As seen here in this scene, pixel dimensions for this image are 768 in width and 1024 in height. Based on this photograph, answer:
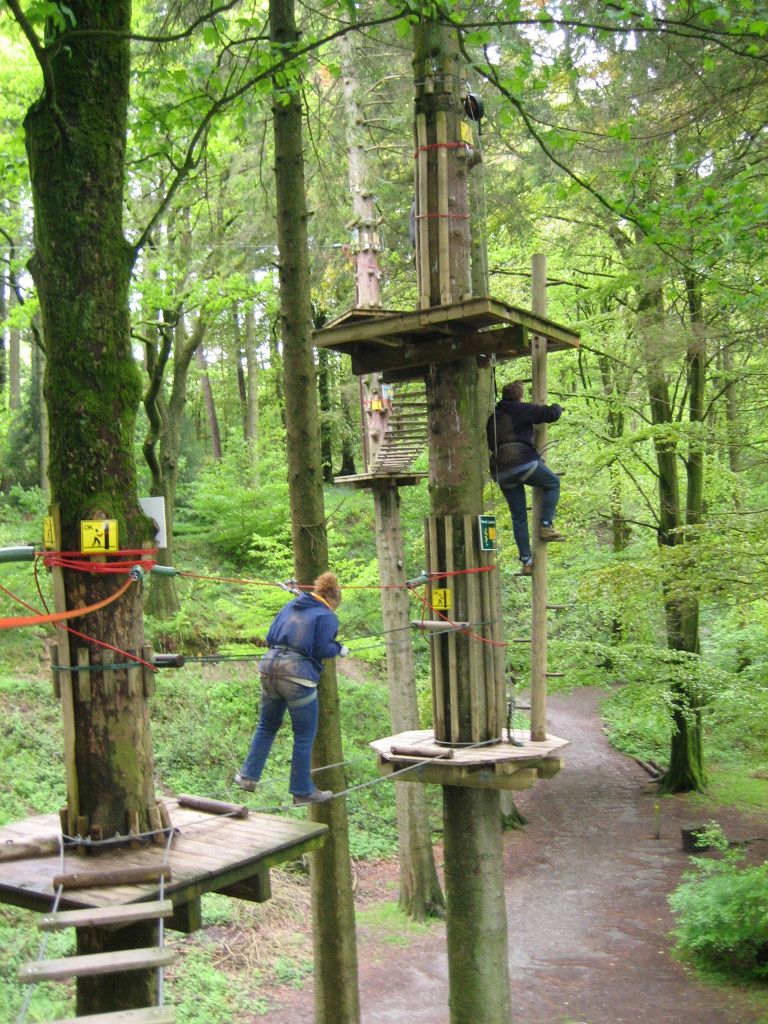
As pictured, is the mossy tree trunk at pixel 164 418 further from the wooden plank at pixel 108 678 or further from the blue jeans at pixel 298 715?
the wooden plank at pixel 108 678

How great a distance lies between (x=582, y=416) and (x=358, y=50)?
22.6ft

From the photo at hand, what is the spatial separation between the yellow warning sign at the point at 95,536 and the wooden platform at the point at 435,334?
8.39 feet

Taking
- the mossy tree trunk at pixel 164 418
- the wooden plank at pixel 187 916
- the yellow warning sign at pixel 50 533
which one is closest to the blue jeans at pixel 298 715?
the wooden plank at pixel 187 916

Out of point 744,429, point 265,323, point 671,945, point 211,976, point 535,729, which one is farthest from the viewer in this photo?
point 265,323

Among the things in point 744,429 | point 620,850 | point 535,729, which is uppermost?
point 744,429

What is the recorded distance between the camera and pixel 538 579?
6434 mm

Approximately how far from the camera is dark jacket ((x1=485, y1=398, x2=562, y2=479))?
6.46m

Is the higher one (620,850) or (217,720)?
(217,720)

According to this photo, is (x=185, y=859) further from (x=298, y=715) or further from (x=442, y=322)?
(x=442, y=322)

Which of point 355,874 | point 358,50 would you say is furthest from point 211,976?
point 358,50

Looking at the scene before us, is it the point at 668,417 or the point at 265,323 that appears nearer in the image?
the point at 668,417

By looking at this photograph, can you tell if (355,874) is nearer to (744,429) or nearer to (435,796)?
(435,796)

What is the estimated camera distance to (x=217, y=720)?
13.9m

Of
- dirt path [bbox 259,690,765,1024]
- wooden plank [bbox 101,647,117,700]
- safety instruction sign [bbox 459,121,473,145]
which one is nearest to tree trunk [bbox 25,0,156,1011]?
wooden plank [bbox 101,647,117,700]
